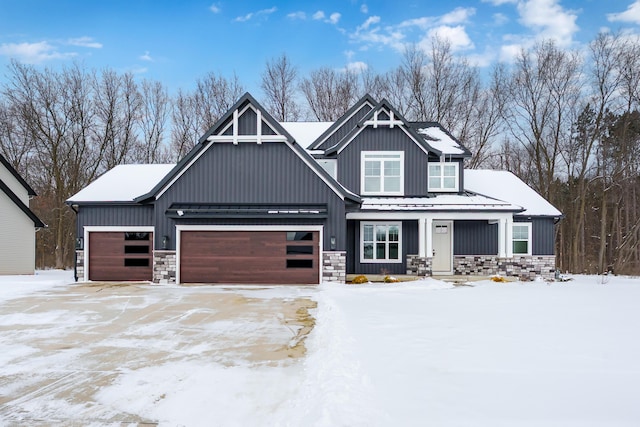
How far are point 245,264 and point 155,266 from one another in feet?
10.7

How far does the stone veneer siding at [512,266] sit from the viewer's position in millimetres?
17797

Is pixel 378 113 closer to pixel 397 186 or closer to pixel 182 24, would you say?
pixel 397 186

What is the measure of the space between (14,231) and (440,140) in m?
21.5

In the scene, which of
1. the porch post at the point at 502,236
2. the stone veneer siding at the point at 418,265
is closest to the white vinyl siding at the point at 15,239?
the stone veneer siding at the point at 418,265

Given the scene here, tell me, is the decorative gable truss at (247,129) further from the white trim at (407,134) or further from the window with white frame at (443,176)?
the window with white frame at (443,176)

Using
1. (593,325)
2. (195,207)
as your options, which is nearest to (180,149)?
(195,207)

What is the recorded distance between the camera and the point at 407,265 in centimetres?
1744

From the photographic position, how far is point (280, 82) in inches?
1284

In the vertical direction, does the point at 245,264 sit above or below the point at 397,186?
below

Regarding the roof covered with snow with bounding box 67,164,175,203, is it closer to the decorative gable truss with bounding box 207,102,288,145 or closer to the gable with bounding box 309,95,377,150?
the decorative gable truss with bounding box 207,102,288,145

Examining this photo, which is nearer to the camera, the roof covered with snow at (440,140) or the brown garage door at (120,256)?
the brown garage door at (120,256)

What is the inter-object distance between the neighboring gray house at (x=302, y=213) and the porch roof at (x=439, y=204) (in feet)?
0.14

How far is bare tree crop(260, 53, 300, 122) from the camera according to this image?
32500mm

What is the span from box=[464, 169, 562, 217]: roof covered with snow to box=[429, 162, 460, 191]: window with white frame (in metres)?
1.49
